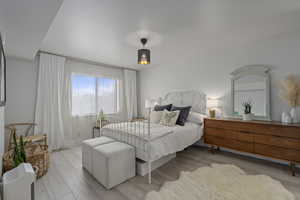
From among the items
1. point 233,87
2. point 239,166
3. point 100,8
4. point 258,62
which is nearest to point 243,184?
point 239,166

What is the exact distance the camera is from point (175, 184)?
204 cm

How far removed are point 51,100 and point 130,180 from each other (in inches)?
112

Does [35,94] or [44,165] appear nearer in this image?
[44,165]

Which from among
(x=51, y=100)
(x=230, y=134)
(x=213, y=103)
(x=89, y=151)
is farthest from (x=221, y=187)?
(x=51, y=100)

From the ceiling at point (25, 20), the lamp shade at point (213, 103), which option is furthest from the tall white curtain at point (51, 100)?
the lamp shade at point (213, 103)

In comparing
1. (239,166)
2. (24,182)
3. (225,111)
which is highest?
(225,111)

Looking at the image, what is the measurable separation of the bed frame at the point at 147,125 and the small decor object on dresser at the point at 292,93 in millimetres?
1614

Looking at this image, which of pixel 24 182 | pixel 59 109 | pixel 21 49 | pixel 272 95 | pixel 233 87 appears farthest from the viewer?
pixel 59 109

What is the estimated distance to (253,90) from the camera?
3039mm

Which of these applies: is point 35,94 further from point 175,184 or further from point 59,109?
point 175,184

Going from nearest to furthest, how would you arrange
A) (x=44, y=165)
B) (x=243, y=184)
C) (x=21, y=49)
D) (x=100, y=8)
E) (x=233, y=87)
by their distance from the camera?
1. (x=100, y=8)
2. (x=243, y=184)
3. (x=44, y=165)
4. (x=21, y=49)
5. (x=233, y=87)

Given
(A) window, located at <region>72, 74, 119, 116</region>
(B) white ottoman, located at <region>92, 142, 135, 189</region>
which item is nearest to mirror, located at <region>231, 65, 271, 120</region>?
(B) white ottoman, located at <region>92, 142, 135, 189</region>

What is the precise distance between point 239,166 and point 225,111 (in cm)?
127

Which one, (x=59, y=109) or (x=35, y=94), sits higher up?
(x=35, y=94)
